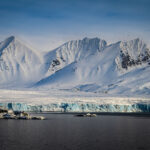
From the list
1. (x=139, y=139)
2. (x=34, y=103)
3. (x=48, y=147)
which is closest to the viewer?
(x=48, y=147)

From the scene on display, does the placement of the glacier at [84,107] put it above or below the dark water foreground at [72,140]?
above

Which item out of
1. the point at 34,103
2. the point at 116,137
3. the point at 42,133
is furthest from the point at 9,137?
the point at 34,103

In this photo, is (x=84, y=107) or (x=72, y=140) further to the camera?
(x=84, y=107)

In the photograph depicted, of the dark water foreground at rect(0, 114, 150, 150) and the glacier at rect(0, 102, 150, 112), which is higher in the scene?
the glacier at rect(0, 102, 150, 112)

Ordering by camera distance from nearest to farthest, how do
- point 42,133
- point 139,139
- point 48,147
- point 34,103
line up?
point 48,147, point 139,139, point 42,133, point 34,103

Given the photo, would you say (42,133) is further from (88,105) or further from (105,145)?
(88,105)

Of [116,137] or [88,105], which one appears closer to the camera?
[116,137]

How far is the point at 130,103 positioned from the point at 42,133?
97139mm

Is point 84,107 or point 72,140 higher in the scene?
point 84,107

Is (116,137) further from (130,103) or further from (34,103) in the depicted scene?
(130,103)

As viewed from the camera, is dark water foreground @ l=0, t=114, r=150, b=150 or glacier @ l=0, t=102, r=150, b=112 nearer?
dark water foreground @ l=0, t=114, r=150, b=150

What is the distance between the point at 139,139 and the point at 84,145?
35.1 feet

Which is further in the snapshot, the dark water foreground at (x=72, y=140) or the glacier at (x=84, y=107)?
the glacier at (x=84, y=107)

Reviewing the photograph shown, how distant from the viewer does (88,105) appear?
153 meters
